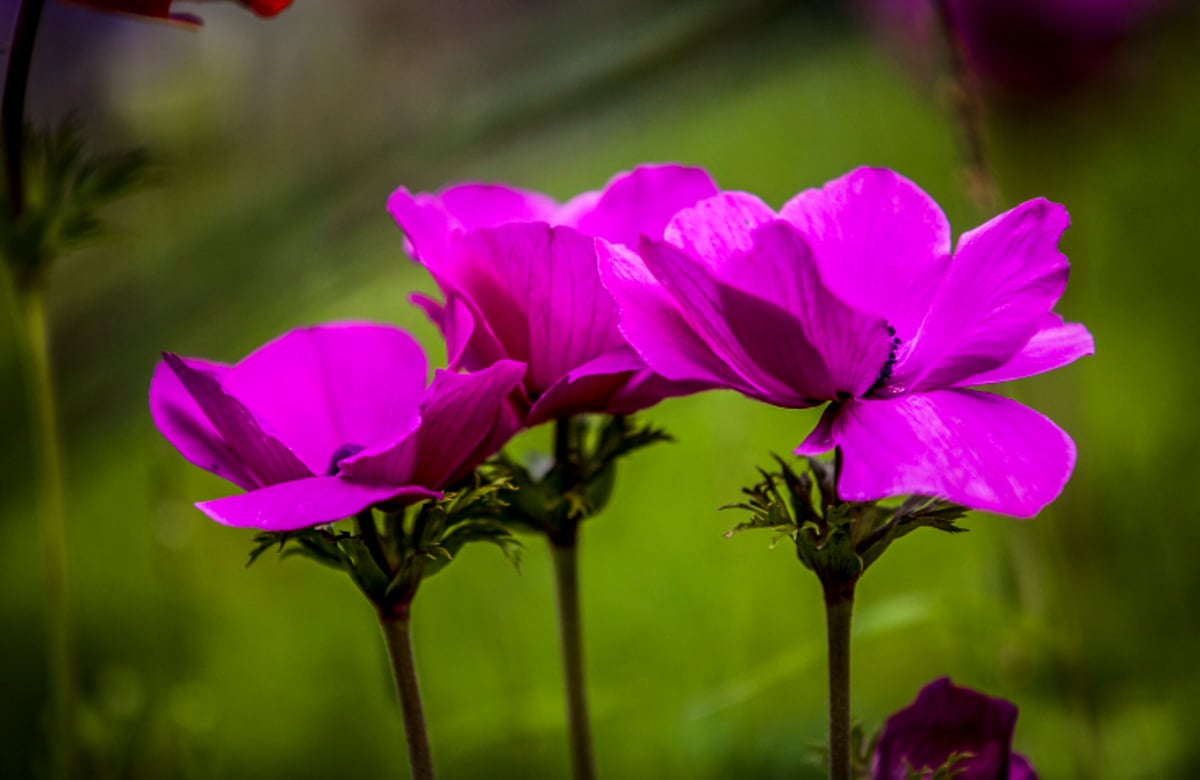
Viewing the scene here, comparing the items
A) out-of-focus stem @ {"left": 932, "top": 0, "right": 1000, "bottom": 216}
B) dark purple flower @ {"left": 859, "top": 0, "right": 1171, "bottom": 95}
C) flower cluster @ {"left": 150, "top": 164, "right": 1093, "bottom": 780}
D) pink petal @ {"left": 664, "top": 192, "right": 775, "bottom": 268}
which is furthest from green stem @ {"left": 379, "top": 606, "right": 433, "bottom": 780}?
dark purple flower @ {"left": 859, "top": 0, "right": 1171, "bottom": 95}

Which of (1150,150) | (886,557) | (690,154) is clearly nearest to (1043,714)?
(886,557)

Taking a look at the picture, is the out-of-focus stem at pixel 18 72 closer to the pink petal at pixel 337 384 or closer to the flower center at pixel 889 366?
the pink petal at pixel 337 384

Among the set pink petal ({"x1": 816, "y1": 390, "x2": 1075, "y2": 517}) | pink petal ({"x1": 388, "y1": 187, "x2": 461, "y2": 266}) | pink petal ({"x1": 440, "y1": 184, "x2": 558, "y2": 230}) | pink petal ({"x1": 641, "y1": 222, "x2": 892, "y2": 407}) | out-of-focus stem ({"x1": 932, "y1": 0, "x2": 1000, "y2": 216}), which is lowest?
pink petal ({"x1": 816, "y1": 390, "x2": 1075, "y2": 517})

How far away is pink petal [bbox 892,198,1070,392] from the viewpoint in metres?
0.24

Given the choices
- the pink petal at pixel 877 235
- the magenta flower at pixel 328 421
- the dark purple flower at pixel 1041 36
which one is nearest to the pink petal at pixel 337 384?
the magenta flower at pixel 328 421

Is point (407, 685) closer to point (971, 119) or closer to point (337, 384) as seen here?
point (337, 384)

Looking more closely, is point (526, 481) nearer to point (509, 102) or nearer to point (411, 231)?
point (411, 231)

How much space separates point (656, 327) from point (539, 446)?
0.65m

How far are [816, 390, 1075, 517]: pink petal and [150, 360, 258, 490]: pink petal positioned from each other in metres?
0.14

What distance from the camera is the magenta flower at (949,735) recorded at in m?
Result: 0.27

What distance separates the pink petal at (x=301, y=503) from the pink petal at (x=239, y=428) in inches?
0.6

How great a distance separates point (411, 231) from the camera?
27 cm

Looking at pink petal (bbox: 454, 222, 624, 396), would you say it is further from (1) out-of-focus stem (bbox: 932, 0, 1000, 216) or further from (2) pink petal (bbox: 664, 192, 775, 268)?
(1) out-of-focus stem (bbox: 932, 0, 1000, 216)

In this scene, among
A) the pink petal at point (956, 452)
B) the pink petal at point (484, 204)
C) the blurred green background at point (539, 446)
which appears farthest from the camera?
the blurred green background at point (539, 446)
